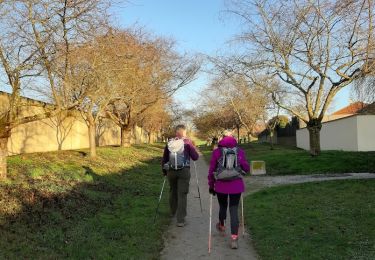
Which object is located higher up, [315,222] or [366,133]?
[366,133]

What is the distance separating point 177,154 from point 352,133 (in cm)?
2052

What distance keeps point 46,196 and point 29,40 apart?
353 centimetres

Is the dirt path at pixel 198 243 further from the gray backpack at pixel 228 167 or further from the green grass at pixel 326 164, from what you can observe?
the green grass at pixel 326 164

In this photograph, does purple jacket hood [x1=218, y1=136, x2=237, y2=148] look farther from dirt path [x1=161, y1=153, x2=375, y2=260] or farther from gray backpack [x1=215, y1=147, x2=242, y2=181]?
dirt path [x1=161, y1=153, x2=375, y2=260]

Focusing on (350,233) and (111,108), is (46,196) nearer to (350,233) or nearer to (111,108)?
(350,233)

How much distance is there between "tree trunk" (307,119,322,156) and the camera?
2088cm

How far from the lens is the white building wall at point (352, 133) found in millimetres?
25547

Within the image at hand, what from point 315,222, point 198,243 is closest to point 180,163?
point 198,243

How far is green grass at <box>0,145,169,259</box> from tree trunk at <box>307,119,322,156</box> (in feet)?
35.4

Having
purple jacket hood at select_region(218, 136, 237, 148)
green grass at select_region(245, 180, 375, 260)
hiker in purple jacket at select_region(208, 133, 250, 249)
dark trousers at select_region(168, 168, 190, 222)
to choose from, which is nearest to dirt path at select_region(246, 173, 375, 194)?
green grass at select_region(245, 180, 375, 260)

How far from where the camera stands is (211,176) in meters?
7.42

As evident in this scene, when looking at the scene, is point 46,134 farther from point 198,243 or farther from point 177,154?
point 198,243

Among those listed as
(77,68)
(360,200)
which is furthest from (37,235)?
(77,68)

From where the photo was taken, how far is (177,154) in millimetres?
8648
